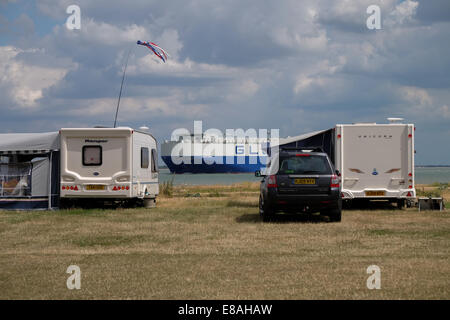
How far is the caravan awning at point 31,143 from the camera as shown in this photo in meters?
17.6

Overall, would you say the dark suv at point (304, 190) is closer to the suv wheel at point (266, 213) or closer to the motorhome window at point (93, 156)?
the suv wheel at point (266, 213)

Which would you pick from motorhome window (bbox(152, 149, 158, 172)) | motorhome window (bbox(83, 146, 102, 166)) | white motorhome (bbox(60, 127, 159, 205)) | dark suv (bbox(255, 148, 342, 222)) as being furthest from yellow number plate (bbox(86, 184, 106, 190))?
dark suv (bbox(255, 148, 342, 222))

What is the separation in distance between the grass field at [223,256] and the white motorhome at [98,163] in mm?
1574

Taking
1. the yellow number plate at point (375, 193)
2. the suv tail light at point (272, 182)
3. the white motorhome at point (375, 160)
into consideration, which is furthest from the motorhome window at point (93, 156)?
the yellow number plate at point (375, 193)

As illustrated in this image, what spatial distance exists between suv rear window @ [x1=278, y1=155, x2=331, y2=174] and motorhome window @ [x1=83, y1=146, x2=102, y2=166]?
5665 mm

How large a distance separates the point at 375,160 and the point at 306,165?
156 inches

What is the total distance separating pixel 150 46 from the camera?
23594mm

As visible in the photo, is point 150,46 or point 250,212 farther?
point 150,46

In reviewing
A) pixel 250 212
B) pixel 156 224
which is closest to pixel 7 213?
pixel 156 224

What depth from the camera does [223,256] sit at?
8891 mm
